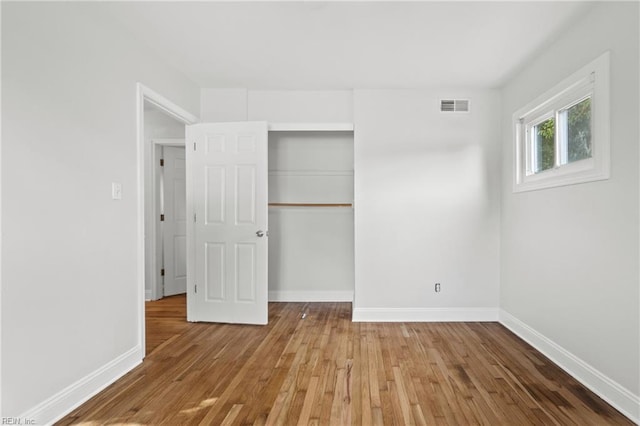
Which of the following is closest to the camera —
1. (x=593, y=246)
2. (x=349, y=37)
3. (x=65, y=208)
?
(x=65, y=208)

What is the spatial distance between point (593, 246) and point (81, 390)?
335 cm

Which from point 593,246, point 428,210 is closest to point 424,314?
point 428,210

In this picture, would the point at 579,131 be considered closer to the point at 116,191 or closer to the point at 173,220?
the point at 116,191

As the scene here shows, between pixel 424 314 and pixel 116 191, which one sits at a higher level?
pixel 116 191

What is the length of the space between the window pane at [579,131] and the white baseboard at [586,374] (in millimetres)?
1423

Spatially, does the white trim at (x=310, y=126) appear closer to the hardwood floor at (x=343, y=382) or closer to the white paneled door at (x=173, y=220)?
the white paneled door at (x=173, y=220)

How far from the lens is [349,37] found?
2.64 m

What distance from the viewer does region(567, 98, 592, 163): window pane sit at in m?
2.42

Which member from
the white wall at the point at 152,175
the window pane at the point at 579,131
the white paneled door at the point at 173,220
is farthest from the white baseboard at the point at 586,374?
the white wall at the point at 152,175

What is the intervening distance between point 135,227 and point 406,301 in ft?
8.91

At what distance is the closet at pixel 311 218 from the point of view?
4613 mm

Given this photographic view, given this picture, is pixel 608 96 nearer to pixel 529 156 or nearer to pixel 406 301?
pixel 529 156

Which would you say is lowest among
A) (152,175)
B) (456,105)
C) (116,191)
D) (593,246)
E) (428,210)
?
(593,246)

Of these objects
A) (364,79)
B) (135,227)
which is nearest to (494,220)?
(364,79)
